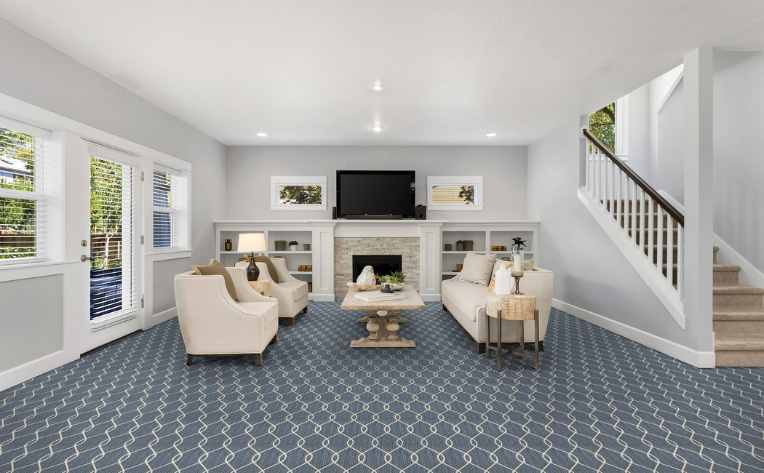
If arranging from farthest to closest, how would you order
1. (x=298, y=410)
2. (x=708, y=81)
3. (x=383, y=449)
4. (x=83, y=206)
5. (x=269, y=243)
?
(x=269, y=243) → (x=83, y=206) → (x=708, y=81) → (x=298, y=410) → (x=383, y=449)

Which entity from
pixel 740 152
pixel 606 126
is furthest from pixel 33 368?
pixel 606 126

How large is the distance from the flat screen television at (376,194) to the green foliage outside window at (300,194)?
0.55m

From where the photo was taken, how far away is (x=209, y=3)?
8.33ft

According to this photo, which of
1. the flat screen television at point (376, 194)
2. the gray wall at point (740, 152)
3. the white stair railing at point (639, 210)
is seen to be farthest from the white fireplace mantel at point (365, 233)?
the gray wall at point (740, 152)

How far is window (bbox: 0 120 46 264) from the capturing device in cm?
295

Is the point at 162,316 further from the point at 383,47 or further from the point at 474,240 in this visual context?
the point at 474,240

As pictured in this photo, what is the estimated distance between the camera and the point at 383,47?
10.3 feet

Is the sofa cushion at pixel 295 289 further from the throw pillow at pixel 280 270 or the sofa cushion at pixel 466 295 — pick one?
the sofa cushion at pixel 466 295

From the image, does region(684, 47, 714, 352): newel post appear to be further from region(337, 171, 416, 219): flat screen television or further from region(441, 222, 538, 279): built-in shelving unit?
region(337, 171, 416, 219): flat screen television

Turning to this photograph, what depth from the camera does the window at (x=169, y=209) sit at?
15.9 ft

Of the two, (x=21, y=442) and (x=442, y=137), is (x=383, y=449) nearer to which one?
(x=21, y=442)

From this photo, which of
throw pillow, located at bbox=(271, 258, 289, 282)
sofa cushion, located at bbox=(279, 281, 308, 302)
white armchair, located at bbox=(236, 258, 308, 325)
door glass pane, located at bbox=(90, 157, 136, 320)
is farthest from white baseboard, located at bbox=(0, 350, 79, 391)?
throw pillow, located at bbox=(271, 258, 289, 282)

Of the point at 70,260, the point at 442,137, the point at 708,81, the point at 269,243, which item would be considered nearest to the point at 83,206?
the point at 70,260

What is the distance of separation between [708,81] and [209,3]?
4.00 m
